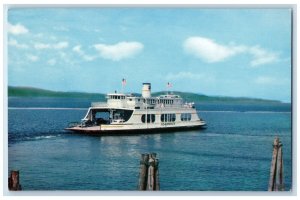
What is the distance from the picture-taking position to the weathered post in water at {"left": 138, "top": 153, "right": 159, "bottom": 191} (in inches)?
257

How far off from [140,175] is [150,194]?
0.95 ft

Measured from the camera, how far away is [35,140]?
7.71 m

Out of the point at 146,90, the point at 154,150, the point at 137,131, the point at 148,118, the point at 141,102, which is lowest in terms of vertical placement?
the point at 154,150

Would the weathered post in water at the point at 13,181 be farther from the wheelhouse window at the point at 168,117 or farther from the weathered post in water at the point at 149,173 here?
the wheelhouse window at the point at 168,117

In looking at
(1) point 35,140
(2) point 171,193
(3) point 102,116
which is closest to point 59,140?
(1) point 35,140

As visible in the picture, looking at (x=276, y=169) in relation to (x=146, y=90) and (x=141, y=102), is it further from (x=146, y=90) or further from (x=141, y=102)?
(x=141, y=102)

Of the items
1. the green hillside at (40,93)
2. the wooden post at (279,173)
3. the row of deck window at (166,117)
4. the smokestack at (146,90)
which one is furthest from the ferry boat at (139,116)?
the wooden post at (279,173)

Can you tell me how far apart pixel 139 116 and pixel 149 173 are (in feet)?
7.87

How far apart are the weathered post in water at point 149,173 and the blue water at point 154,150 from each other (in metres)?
0.45

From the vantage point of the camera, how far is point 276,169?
6.75 meters

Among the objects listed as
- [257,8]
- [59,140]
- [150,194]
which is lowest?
[150,194]

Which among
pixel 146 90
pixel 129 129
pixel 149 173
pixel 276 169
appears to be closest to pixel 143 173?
pixel 149 173

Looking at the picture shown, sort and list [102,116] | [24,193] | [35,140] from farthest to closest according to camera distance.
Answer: [102,116] → [35,140] → [24,193]
